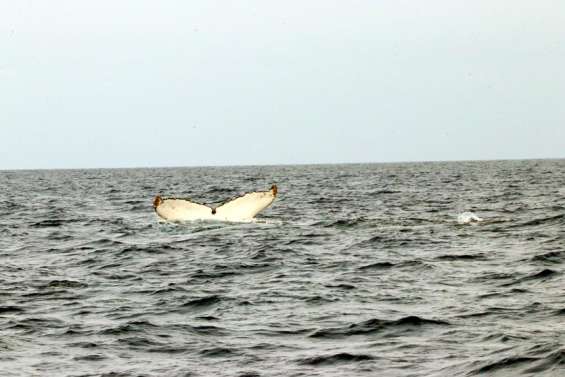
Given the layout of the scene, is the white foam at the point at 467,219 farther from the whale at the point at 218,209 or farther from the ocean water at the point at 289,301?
the whale at the point at 218,209

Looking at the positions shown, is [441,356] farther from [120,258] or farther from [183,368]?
[120,258]

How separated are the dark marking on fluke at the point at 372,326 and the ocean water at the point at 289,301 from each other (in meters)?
0.03

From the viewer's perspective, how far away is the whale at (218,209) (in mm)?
29594

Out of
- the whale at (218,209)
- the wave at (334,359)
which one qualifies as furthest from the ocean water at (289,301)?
the whale at (218,209)

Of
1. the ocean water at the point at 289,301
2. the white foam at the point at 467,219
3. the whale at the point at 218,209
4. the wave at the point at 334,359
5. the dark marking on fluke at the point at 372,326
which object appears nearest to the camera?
the wave at the point at 334,359

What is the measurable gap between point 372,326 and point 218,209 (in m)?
18.2

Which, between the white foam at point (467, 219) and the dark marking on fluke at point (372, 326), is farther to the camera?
the white foam at point (467, 219)

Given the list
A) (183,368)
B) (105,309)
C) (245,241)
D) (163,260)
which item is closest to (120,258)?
(163,260)

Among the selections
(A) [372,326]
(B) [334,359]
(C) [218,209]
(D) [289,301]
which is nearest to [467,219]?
Answer: (C) [218,209]

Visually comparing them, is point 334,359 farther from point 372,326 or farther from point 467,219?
point 467,219

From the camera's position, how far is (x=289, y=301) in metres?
15.2

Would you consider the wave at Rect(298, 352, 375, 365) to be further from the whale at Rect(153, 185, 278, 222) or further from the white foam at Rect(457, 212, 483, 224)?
the white foam at Rect(457, 212, 483, 224)

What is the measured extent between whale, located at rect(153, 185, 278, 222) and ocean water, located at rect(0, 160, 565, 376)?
2.67ft

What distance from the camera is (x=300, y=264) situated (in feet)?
65.5
